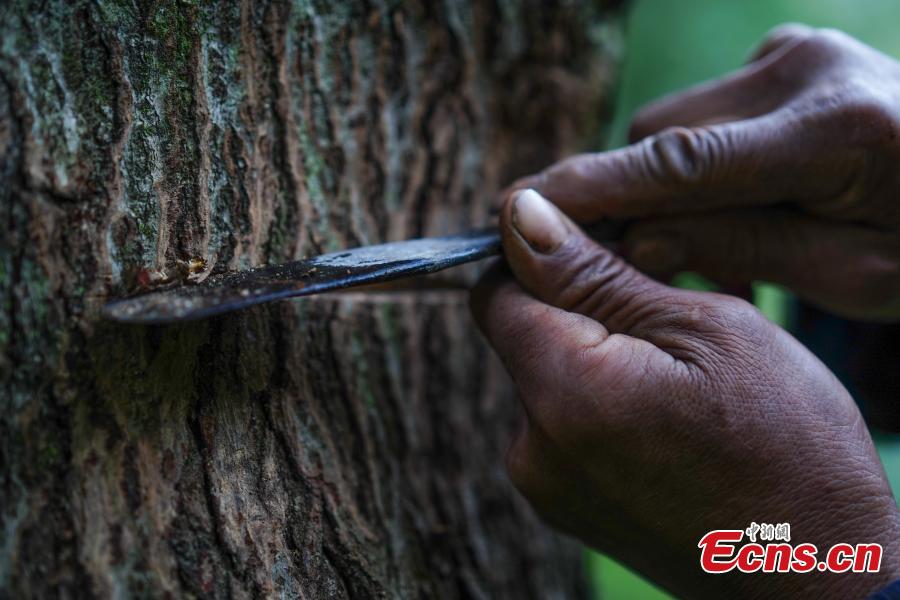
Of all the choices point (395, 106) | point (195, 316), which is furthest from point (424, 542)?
point (395, 106)

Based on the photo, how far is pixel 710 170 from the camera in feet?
3.72

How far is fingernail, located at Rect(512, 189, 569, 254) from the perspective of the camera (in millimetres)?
1042

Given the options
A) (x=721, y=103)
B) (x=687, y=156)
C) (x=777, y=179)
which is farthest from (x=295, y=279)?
(x=721, y=103)

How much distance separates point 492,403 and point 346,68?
34.3 inches

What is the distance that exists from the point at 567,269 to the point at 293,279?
448 mm

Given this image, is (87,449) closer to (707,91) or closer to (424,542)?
(424,542)

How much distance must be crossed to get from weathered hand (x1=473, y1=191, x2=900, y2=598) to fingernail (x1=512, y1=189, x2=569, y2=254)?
10 cm

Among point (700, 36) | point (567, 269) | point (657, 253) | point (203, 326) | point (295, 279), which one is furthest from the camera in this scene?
point (700, 36)

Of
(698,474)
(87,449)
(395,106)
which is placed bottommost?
(698,474)

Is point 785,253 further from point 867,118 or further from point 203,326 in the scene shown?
point 203,326

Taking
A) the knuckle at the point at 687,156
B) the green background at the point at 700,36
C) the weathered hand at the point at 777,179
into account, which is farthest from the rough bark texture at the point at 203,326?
the green background at the point at 700,36

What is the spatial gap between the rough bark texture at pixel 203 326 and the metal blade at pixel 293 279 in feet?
0.43

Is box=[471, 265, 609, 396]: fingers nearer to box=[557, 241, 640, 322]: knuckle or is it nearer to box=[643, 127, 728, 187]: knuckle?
box=[557, 241, 640, 322]: knuckle

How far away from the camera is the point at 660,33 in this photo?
298cm
